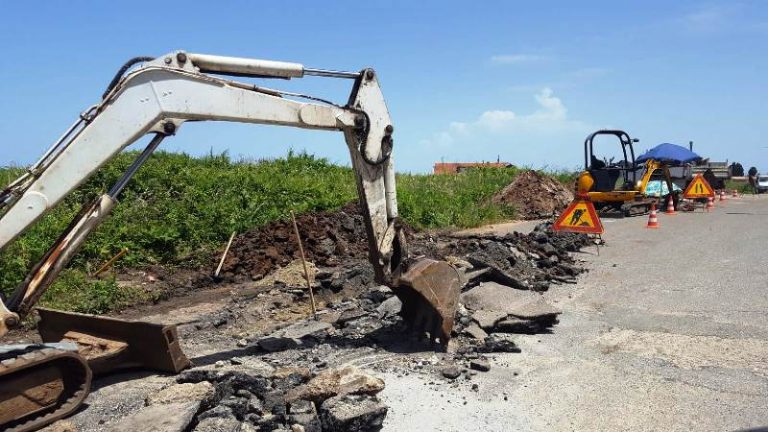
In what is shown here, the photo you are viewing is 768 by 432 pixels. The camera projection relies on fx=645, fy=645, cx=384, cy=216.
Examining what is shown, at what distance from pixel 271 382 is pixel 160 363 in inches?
45.0

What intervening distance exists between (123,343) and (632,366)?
4783mm

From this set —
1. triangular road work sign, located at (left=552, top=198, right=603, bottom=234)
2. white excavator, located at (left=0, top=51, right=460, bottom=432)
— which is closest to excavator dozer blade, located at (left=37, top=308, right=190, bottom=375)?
white excavator, located at (left=0, top=51, right=460, bottom=432)

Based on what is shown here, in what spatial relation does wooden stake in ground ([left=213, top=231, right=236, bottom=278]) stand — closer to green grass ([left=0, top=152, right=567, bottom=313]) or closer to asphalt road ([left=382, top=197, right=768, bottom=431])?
green grass ([left=0, top=152, right=567, bottom=313])

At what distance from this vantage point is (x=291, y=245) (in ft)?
39.2

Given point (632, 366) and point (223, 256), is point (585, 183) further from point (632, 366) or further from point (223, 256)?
point (632, 366)

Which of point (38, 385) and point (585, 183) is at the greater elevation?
point (585, 183)

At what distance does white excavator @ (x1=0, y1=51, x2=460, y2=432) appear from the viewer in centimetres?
483

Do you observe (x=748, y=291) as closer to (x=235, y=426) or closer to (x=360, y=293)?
(x=360, y=293)

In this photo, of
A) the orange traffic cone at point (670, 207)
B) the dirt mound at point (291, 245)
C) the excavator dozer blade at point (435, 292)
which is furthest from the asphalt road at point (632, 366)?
the orange traffic cone at point (670, 207)

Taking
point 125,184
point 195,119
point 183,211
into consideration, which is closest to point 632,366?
point 195,119

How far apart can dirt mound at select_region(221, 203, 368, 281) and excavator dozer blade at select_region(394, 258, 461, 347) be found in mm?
5069

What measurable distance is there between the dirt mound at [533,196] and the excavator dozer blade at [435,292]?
1373cm

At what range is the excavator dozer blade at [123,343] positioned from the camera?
5.71 metres

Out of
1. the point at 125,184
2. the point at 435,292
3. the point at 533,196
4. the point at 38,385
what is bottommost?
the point at 38,385
